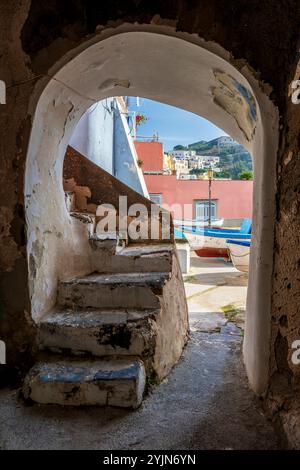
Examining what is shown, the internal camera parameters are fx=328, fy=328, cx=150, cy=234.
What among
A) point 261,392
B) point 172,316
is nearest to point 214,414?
point 261,392

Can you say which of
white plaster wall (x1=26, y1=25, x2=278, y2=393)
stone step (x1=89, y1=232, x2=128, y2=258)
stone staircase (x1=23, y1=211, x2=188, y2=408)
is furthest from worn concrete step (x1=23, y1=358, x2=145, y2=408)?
stone step (x1=89, y1=232, x2=128, y2=258)

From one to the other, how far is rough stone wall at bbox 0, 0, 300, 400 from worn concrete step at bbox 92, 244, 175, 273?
863 millimetres

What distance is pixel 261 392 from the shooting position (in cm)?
156

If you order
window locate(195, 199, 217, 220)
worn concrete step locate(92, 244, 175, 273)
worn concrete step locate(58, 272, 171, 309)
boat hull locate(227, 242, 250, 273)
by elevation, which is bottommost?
boat hull locate(227, 242, 250, 273)

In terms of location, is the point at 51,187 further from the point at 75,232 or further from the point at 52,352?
the point at 52,352

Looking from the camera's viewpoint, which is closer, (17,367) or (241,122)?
(17,367)

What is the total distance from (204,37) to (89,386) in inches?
65.7

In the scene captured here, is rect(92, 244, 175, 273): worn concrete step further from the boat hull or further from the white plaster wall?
the boat hull

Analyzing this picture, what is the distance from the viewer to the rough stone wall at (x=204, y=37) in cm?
139

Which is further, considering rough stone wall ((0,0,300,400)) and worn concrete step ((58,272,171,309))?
worn concrete step ((58,272,171,309))

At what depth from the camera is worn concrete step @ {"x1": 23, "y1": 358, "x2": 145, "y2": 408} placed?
1513 millimetres

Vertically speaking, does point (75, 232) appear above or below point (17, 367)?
above

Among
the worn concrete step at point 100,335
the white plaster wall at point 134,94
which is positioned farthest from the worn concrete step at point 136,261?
the worn concrete step at point 100,335

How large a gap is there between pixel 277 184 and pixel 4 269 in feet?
4.60
